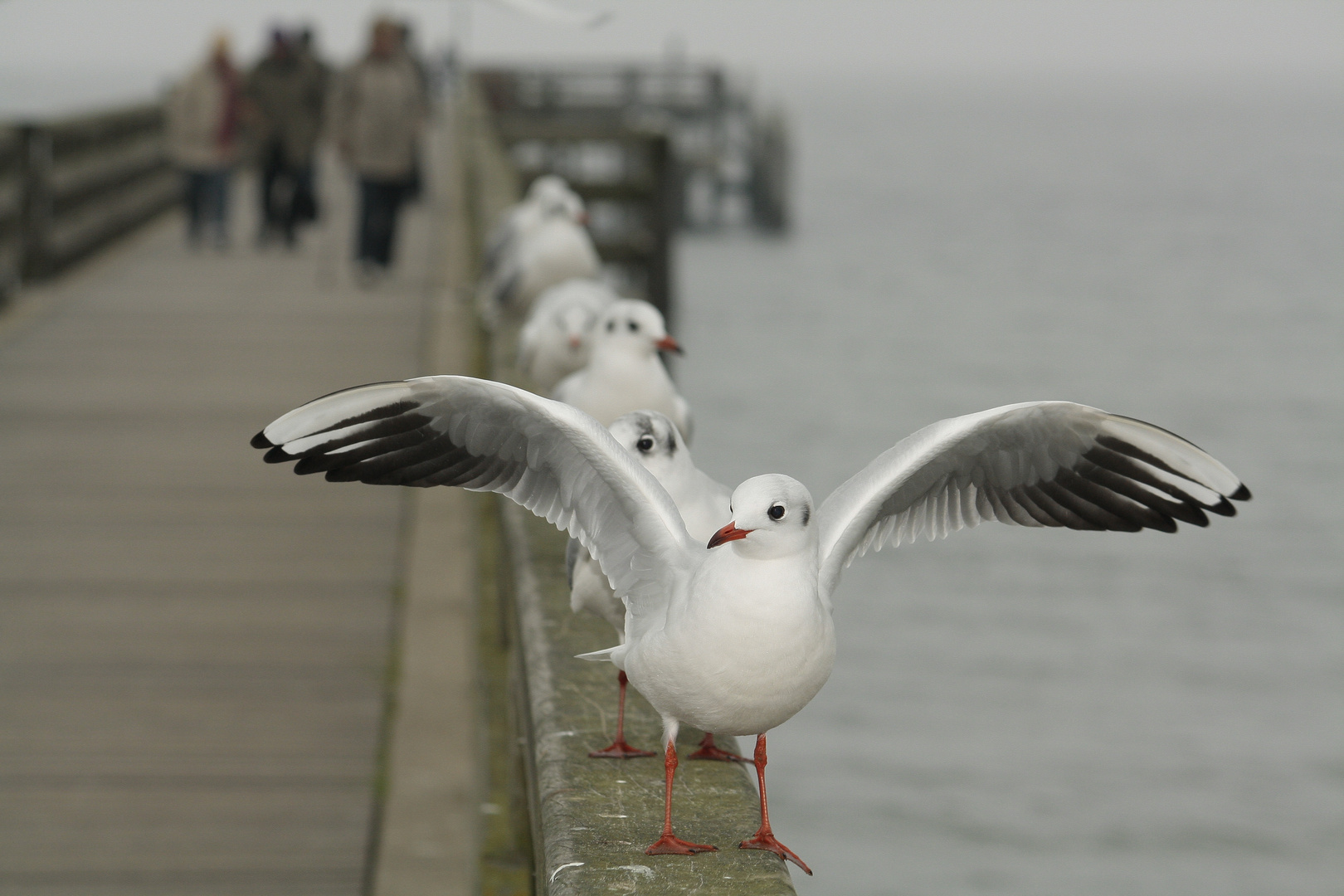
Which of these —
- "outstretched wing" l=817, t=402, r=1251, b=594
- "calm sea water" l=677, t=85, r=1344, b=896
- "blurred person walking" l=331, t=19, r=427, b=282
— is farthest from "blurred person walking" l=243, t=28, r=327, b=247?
"outstretched wing" l=817, t=402, r=1251, b=594

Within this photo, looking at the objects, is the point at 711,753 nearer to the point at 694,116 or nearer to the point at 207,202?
the point at 207,202

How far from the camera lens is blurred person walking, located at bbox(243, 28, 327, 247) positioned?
12.8 metres

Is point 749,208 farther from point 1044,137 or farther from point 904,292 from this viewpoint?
point 1044,137

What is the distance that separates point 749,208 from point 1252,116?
138 metres

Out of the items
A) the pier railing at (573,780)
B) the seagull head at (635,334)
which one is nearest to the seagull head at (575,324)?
the seagull head at (635,334)

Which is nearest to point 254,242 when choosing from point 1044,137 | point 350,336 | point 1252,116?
point 350,336

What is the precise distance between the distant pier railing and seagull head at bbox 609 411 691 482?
8.96 meters

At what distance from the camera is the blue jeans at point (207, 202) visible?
13761 millimetres

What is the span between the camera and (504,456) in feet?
9.25

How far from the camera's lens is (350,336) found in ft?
33.3

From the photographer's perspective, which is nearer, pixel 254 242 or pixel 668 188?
pixel 668 188

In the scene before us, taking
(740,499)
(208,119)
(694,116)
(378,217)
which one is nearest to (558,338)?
(740,499)

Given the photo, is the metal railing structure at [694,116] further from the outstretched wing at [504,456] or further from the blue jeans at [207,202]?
the outstretched wing at [504,456]

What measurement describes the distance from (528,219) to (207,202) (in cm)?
752
